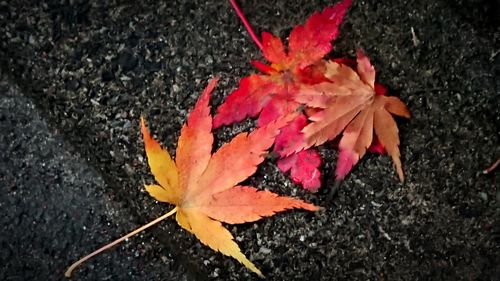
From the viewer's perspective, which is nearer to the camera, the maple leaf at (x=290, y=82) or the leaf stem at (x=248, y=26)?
the maple leaf at (x=290, y=82)

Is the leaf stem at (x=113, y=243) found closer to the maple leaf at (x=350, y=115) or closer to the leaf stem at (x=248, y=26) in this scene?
the maple leaf at (x=350, y=115)

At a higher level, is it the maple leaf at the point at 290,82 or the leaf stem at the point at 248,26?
the leaf stem at the point at 248,26

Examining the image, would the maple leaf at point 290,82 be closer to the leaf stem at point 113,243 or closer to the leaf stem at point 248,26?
the leaf stem at point 248,26

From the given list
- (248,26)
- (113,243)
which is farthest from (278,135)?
(113,243)

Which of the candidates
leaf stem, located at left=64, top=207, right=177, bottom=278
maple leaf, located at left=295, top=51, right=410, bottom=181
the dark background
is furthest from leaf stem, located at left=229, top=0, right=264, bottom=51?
leaf stem, located at left=64, top=207, right=177, bottom=278

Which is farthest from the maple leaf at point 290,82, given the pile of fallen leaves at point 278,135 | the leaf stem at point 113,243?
the leaf stem at point 113,243

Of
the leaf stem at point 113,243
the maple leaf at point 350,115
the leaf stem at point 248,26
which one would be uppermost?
the leaf stem at point 248,26

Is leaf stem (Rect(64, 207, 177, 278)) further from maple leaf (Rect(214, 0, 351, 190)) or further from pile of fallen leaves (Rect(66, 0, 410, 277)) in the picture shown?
maple leaf (Rect(214, 0, 351, 190))

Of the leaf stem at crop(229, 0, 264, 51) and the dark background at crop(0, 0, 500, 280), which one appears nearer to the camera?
the dark background at crop(0, 0, 500, 280)

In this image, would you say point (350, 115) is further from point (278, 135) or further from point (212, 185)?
point (212, 185)
